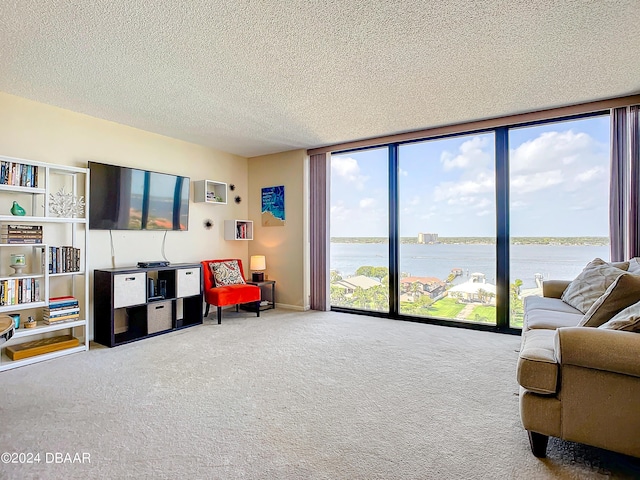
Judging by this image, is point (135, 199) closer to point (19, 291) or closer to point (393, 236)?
point (19, 291)

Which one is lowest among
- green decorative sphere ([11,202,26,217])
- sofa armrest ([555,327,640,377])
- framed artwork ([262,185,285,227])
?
sofa armrest ([555,327,640,377])

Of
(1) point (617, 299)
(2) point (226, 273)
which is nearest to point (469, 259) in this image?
(1) point (617, 299)

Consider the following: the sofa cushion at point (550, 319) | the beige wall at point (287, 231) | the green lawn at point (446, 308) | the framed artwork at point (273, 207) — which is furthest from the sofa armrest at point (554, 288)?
the framed artwork at point (273, 207)

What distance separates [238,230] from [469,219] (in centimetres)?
338

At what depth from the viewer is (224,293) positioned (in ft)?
14.8

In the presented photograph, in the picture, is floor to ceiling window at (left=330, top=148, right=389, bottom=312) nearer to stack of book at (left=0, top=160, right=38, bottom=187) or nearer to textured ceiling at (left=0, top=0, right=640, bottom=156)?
textured ceiling at (left=0, top=0, right=640, bottom=156)

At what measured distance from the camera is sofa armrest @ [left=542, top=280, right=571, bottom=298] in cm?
353

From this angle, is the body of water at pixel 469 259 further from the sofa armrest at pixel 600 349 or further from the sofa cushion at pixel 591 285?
the sofa armrest at pixel 600 349

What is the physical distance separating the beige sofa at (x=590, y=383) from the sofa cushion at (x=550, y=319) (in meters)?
0.50

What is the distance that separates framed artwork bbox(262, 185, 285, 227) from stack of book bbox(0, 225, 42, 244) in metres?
3.04

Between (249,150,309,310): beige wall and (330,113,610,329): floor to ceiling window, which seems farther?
(249,150,309,310): beige wall

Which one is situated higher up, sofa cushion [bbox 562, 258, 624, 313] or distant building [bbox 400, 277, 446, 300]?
sofa cushion [bbox 562, 258, 624, 313]

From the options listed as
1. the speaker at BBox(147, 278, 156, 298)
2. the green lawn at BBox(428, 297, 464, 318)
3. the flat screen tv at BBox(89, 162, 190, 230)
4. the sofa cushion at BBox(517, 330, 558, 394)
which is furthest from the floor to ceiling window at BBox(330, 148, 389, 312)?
the sofa cushion at BBox(517, 330, 558, 394)

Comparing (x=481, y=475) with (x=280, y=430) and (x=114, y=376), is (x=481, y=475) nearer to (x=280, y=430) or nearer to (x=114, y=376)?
(x=280, y=430)
